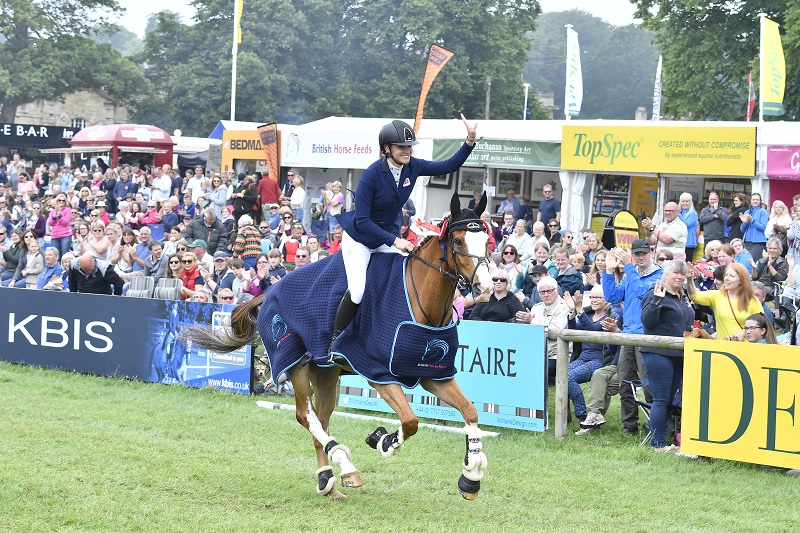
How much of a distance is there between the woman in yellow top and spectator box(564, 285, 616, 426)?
3.76 feet

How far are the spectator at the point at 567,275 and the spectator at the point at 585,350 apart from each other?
153 cm

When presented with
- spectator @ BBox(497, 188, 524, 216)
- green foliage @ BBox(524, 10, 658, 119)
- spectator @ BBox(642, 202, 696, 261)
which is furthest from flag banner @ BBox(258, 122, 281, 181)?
green foliage @ BBox(524, 10, 658, 119)

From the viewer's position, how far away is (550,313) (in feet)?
Answer: 34.8

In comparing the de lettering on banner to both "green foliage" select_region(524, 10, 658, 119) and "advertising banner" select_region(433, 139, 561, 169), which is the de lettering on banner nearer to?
"advertising banner" select_region(433, 139, 561, 169)

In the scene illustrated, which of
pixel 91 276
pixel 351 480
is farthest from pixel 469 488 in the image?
pixel 91 276

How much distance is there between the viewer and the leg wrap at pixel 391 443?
7.10m

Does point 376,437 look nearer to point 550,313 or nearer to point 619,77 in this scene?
point 550,313

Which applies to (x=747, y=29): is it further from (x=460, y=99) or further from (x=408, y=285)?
(x=408, y=285)

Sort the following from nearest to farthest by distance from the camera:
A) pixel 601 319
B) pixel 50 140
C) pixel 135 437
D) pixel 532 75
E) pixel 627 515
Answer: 1. pixel 627 515
2. pixel 135 437
3. pixel 601 319
4. pixel 50 140
5. pixel 532 75

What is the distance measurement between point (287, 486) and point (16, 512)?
204 centimetres

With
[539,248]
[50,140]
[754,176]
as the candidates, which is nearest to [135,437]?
[539,248]

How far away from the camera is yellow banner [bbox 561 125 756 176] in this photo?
1702 centimetres

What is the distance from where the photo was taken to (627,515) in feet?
23.1

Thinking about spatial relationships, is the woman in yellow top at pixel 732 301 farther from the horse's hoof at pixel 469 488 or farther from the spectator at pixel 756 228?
the spectator at pixel 756 228
